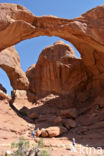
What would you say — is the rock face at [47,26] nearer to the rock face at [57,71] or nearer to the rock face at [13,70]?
the rock face at [13,70]

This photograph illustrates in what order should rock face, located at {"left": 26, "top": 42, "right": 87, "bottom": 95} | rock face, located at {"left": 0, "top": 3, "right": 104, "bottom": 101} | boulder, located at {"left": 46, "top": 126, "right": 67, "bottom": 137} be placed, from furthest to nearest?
1. rock face, located at {"left": 26, "top": 42, "right": 87, "bottom": 95}
2. rock face, located at {"left": 0, "top": 3, "right": 104, "bottom": 101}
3. boulder, located at {"left": 46, "top": 126, "right": 67, "bottom": 137}

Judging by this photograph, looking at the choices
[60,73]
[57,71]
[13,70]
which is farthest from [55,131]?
[13,70]

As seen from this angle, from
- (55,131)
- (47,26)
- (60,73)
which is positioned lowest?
(55,131)

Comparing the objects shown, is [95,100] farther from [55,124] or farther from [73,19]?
[73,19]

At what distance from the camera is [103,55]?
16188mm

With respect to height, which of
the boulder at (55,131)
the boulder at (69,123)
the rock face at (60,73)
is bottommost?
the boulder at (55,131)

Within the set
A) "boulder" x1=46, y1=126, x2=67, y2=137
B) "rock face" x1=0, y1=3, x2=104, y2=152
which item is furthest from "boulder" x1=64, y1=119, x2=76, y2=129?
"boulder" x1=46, y1=126, x2=67, y2=137

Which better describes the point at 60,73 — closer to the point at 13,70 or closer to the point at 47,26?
the point at 13,70

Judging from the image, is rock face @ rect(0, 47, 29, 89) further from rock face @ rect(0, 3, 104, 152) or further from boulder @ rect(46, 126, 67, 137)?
boulder @ rect(46, 126, 67, 137)

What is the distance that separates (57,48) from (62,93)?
18.8ft

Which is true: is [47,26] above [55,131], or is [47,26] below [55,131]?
above

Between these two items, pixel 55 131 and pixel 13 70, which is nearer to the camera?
pixel 55 131

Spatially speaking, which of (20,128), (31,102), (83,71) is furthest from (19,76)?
(20,128)

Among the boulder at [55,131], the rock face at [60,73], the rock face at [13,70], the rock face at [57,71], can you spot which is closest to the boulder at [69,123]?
the rock face at [60,73]
